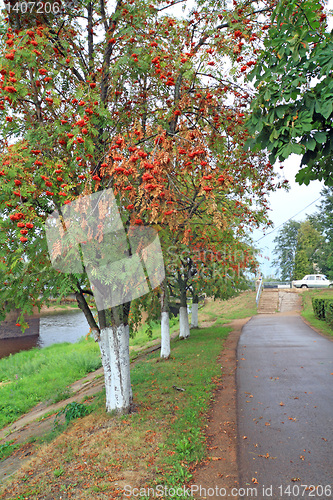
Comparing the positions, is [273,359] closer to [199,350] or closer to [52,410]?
[199,350]

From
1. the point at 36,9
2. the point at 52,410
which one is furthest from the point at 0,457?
the point at 36,9

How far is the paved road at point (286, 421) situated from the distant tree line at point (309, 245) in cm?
948

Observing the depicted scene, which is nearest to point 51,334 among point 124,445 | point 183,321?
point 183,321

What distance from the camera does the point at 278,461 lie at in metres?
4.43

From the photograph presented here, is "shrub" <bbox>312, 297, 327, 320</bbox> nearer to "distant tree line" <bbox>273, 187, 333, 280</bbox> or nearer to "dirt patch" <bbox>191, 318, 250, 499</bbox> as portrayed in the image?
"distant tree line" <bbox>273, 187, 333, 280</bbox>

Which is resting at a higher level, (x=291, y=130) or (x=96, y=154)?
(x=96, y=154)

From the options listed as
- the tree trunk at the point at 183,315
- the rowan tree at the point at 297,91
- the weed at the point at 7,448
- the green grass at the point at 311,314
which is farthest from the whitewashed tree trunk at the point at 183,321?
the rowan tree at the point at 297,91

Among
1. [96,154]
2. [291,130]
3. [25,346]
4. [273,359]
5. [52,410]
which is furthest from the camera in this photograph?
[25,346]

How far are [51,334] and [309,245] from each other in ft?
109

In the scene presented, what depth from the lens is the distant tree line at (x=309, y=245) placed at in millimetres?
28906

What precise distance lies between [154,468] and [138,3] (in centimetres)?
740

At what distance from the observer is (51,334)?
26.9 metres

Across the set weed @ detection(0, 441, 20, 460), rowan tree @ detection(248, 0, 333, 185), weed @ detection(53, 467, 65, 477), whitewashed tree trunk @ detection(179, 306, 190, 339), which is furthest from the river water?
rowan tree @ detection(248, 0, 333, 185)

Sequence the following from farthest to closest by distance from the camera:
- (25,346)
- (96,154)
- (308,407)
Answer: (25,346), (308,407), (96,154)
